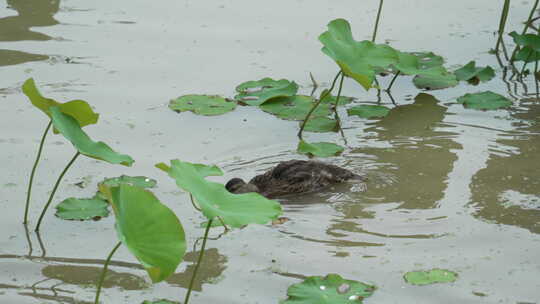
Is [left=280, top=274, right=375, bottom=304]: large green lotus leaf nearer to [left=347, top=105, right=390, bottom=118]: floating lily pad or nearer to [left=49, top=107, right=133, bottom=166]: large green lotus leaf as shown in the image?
[left=49, top=107, right=133, bottom=166]: large green lotus leaf

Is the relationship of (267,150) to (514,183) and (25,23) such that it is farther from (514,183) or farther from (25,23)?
(25,23)

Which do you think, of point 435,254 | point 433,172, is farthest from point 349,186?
point 435,254

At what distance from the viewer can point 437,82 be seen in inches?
304

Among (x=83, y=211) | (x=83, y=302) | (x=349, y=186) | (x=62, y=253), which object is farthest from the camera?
(x=349, y=186)

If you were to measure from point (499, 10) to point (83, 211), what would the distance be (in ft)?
17.6

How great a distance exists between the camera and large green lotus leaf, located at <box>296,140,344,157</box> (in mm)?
6133

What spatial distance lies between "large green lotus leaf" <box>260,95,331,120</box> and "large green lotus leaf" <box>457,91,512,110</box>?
1100mm

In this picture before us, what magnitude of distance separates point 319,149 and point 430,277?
169 centimetres

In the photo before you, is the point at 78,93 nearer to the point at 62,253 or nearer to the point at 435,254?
the point at 62,253

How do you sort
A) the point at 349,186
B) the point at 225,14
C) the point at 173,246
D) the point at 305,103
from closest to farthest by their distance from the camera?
the point at 173,246 → the point at 349,186 → the point at 305,103 → the point at 225,14

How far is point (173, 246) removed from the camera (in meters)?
3.75

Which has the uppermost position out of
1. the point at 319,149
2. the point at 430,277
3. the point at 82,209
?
the point at 319,149

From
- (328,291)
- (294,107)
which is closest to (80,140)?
(328,291)

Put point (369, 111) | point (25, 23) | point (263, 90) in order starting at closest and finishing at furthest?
point (369, 111)
point (263, 90)
point (25, 23)
